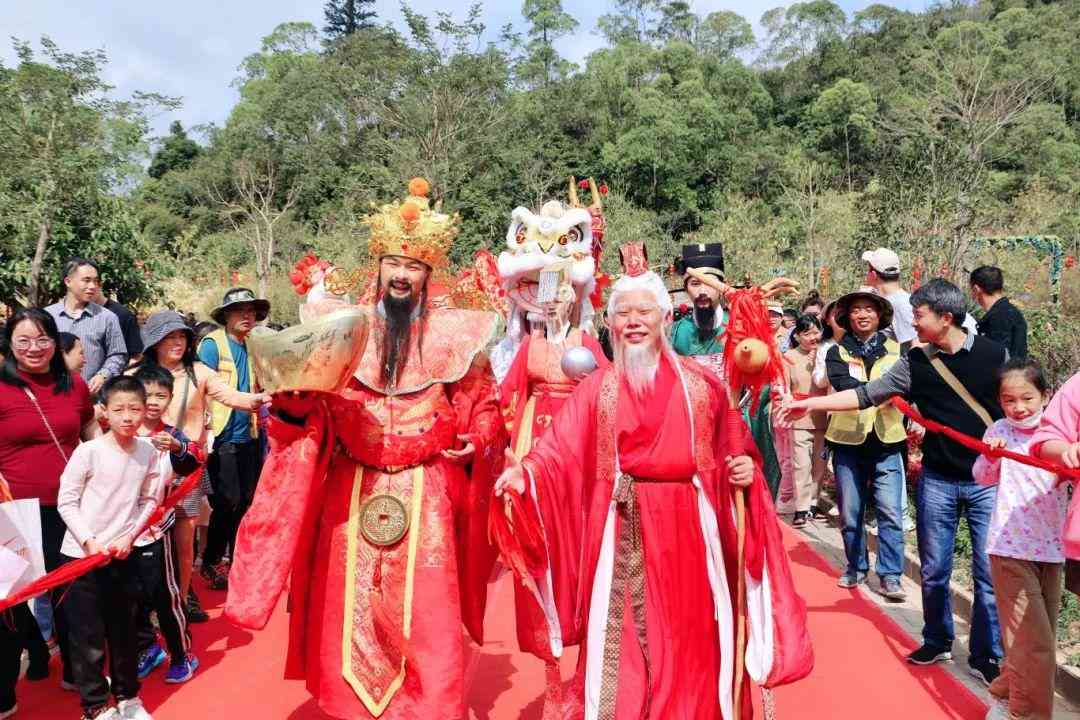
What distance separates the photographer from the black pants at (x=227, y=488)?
5582 mm

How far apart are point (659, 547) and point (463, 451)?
90 centimetres

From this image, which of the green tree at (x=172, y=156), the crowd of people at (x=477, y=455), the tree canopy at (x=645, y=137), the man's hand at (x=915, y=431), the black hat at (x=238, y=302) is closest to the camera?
the crowd of people at (x=477, y=455)

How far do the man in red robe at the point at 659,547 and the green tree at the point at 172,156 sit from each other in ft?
165

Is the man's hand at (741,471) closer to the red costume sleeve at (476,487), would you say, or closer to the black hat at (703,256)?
the red costume sleeve at (476,487)

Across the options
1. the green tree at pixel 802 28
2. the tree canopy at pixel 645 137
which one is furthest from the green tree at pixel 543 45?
the green tree at pixel 802 28

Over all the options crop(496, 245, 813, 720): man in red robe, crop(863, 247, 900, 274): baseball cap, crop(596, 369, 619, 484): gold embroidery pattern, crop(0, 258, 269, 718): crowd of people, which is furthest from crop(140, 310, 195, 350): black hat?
crop(863, 247, 900, 274): baseball cap

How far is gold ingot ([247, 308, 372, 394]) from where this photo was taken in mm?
2957

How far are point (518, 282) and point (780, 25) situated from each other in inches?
2692

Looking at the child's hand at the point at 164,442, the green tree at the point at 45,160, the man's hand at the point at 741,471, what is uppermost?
the green tree at the point at 45,160

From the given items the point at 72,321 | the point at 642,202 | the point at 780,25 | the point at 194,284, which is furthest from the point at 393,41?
the point at 72,321

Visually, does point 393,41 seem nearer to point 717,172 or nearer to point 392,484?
point 717,172

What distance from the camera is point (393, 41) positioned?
48.5 m

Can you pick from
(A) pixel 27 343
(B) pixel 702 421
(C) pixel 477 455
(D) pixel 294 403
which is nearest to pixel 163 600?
(A) pixel 27 343

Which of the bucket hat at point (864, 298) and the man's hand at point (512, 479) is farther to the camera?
the bucket hat at point (864, 298)
